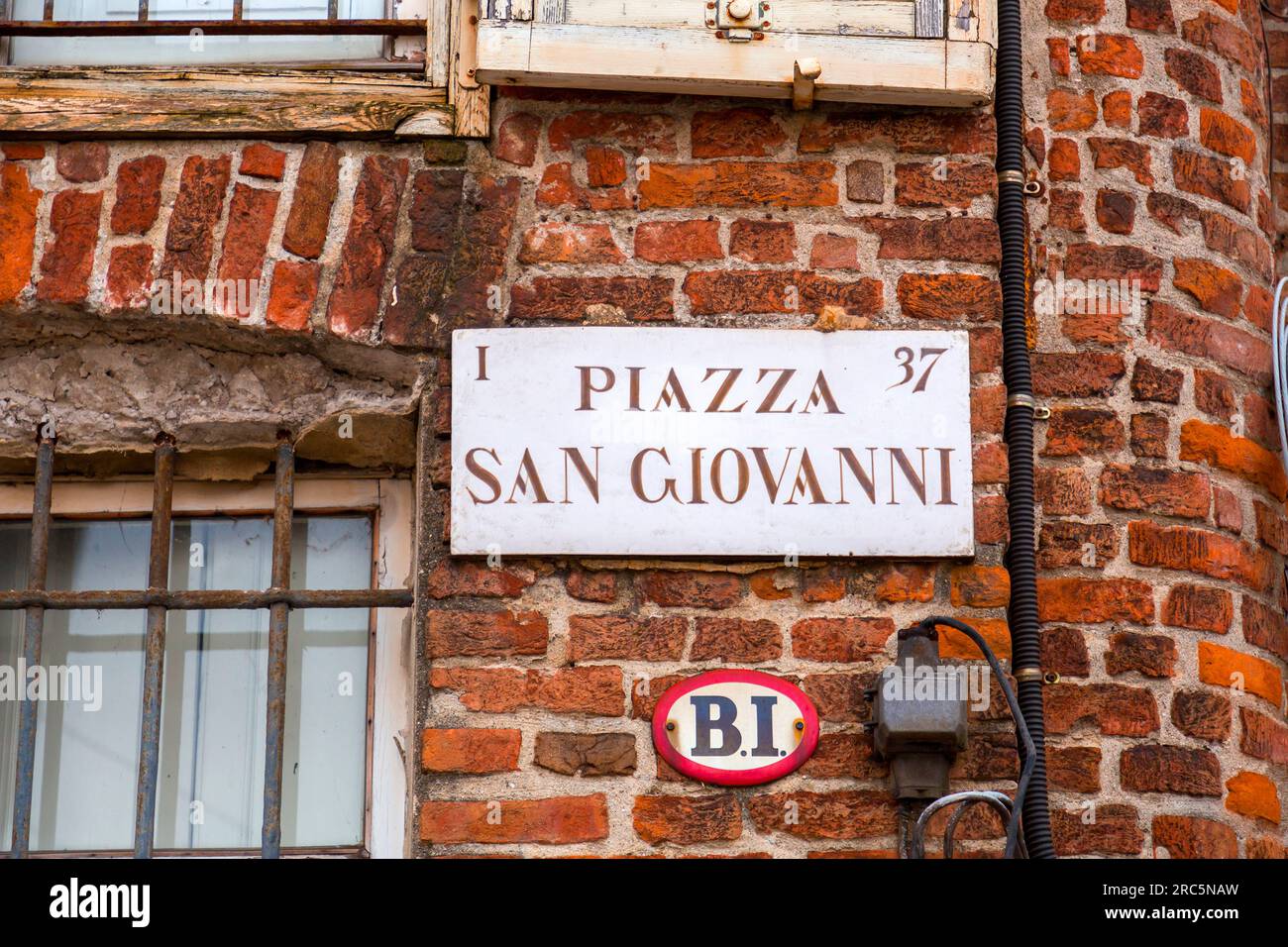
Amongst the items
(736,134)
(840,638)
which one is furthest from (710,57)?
(840,638)

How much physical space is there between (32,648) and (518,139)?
130 cm

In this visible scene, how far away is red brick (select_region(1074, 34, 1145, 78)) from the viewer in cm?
443

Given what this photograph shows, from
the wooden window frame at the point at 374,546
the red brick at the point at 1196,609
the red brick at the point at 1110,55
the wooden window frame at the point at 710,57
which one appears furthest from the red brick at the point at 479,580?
the red brick at the point at 1110,55

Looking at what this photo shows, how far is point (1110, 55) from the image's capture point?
4.44 metres

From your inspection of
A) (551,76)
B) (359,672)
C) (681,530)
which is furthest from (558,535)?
(551,76)

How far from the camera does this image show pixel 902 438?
Result: 4.01 meters

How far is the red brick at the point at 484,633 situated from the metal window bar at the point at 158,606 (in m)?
0.22

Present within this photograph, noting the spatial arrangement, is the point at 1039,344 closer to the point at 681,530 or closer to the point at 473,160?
the point at 681,530

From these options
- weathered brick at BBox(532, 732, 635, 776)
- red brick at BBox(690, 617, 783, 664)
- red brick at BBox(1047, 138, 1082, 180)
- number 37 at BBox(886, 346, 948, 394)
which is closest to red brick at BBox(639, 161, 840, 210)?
number 37 at BBox(886, 346, 948, 394)

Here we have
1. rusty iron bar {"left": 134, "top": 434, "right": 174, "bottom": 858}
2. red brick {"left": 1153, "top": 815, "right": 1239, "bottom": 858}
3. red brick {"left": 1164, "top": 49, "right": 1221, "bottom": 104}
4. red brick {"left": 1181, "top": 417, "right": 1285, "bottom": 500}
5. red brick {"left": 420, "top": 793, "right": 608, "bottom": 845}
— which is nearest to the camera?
red brick {"left": 420, "top": 793, "right": 608, "bottom": 845}

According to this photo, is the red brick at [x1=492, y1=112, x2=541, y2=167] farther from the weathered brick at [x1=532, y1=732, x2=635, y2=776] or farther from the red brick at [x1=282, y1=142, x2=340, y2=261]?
the weathered brick at [x1=532, y1=732, x2=635, y2=776]

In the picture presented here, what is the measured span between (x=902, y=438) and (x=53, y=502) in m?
1.66

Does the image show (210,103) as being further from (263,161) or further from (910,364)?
(910,364)

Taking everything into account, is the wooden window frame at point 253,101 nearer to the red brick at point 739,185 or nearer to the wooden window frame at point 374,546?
the red brick at point 739,185
